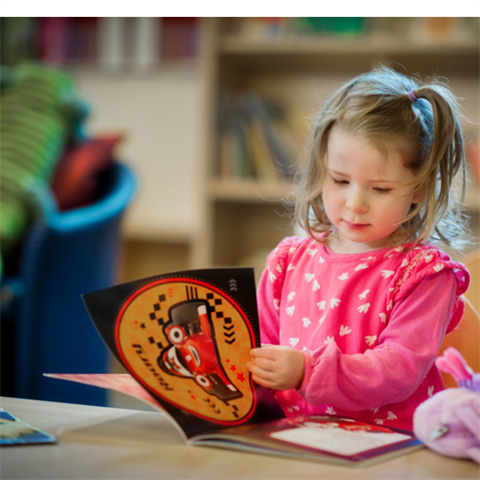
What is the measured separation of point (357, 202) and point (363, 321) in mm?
139

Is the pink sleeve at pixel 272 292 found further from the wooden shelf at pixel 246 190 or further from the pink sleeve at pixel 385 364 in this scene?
the wooden shelf at pixel 246 190

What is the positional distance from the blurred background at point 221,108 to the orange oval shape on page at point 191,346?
123 centimetres

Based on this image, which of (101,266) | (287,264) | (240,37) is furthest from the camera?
(240,37)

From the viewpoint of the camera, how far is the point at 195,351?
63 cm

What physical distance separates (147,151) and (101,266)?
49.2 inches

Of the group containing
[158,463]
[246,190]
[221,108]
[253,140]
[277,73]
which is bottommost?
[158,463]

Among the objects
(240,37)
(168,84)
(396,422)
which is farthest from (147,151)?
(396,422)

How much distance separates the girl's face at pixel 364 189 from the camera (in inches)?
29.4

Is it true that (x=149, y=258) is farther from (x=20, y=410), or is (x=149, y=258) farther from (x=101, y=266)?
(x=20, y=410)

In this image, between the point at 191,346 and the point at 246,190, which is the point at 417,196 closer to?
the point at 191,346

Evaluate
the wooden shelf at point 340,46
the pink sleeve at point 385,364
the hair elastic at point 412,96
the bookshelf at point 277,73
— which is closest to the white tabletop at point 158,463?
the pink sleeve at point 385,364

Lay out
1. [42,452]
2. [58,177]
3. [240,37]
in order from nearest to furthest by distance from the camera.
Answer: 1. [42,452]
2. [58,177]
3. [240,37]

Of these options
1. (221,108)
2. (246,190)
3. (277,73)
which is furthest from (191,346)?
(277,73)
